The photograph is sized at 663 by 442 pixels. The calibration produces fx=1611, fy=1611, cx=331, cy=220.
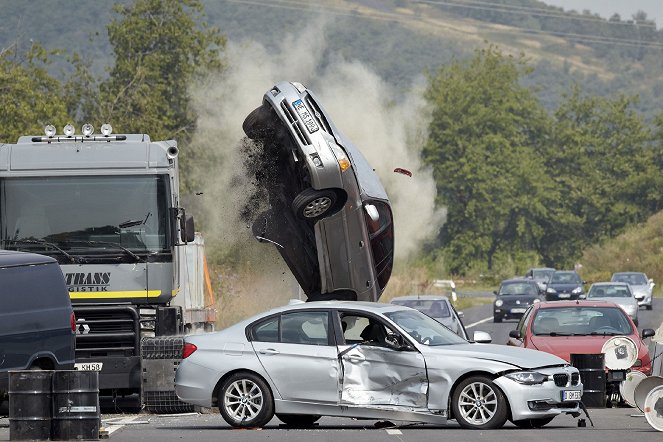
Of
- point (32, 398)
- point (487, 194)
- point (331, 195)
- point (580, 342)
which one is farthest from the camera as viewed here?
point (487, 194)

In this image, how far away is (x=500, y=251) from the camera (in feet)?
376

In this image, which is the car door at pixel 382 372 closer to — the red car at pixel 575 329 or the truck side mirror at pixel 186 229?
the truck side mirror at pixel 186 229

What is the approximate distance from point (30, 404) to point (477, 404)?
450cm

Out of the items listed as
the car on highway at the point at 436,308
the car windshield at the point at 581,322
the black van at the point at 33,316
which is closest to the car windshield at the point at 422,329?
the black van at the point at 33,316

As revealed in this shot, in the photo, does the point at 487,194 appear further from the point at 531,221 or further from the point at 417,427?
the point at 417,427

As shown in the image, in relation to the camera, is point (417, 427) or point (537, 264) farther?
point (537, 264)

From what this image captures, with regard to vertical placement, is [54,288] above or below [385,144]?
below

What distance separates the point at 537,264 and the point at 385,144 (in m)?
72.6

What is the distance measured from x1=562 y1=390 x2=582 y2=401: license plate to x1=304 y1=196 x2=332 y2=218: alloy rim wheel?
15.3 feet

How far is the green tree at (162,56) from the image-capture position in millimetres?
57812

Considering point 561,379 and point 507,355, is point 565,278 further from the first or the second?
point 507,355

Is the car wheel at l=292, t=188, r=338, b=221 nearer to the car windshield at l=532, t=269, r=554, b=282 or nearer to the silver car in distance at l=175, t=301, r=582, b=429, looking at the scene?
the silver car in distance at l=175, t=301, r=582, b=429

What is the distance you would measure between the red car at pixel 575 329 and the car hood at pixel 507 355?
4465mm

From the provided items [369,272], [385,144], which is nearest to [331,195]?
[369,272]
